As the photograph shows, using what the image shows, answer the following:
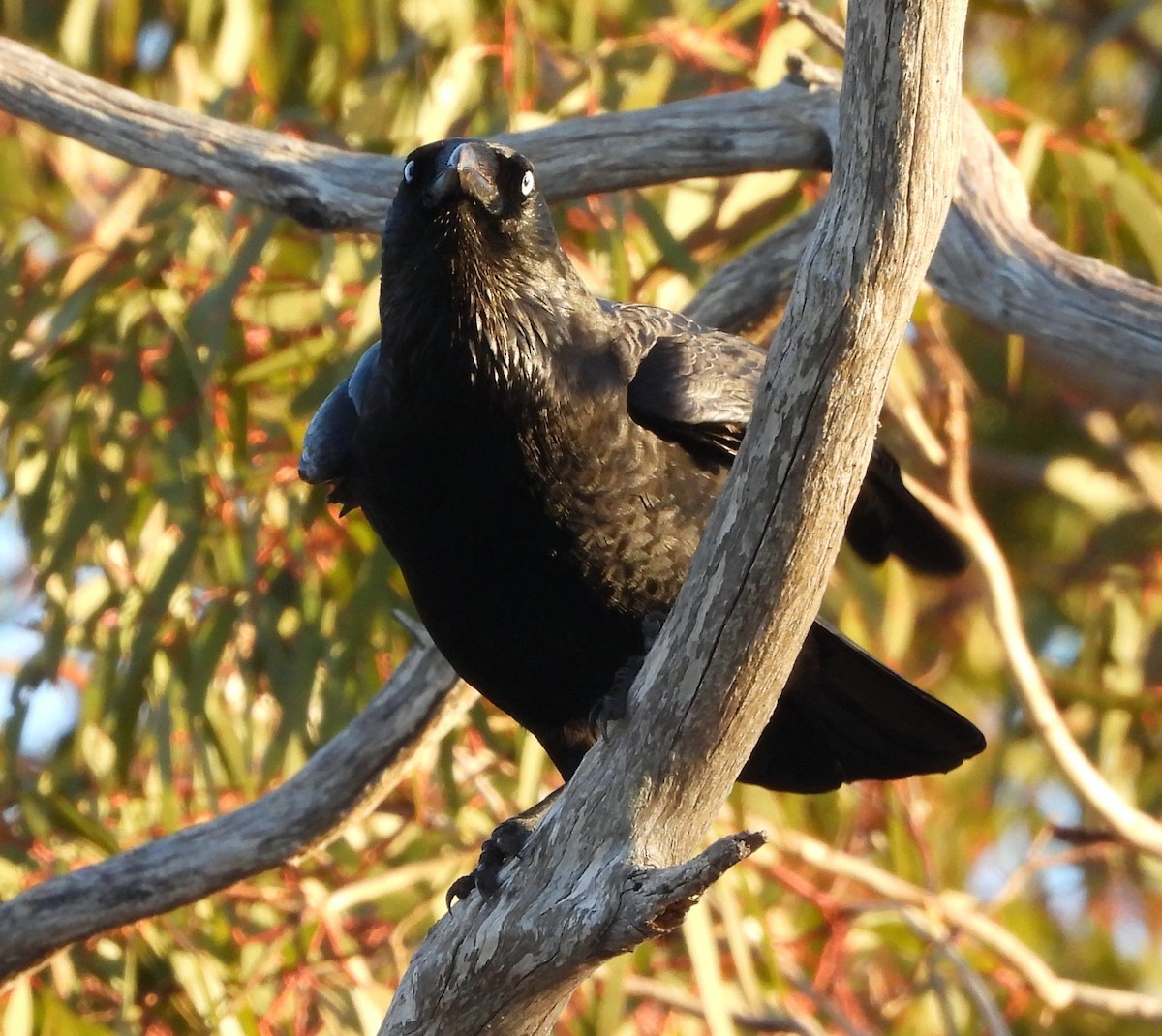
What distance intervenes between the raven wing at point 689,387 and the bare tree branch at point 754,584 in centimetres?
40

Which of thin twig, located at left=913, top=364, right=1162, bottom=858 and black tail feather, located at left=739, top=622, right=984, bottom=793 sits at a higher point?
thin twig, located at left=913, top=364, right=1162, bottom=858

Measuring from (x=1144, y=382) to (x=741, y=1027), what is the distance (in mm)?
1752

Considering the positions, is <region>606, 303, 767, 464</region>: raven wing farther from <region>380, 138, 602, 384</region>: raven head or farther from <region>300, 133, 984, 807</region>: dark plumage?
<region>380, 138, 602, 384</region>: raven head

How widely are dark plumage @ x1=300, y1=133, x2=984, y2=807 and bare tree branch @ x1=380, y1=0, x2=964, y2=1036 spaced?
312mm

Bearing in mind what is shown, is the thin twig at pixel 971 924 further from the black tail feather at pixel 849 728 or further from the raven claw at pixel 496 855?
the raven claw at pixel 496 855

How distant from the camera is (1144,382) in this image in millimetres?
2779

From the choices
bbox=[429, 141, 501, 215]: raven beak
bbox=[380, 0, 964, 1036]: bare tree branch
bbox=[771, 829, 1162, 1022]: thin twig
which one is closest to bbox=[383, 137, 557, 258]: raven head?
bbox=[429, 141, 501, 215]: raven beak

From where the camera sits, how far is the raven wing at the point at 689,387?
2.33 metres

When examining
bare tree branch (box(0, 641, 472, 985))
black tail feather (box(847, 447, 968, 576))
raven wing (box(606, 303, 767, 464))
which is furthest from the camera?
bare tree branch (box(0, 641, 472, 985))

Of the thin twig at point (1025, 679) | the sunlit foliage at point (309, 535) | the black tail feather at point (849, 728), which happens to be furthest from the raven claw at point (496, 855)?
the thin twig at point (1025, 679)

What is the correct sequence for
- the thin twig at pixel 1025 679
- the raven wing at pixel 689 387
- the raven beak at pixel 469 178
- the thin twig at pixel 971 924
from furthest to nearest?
1. the thin twig at pixel 971 924
2. the thin twig at pixel 1025 679
3. the raven wing at pixel 689 387
4. the raven beak at pixel 469 178

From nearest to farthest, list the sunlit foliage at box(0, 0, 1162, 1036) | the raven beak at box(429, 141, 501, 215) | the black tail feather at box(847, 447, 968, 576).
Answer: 1. the raven beak at box(429, 141, 501, 215)
2. the black tail feather at box(847, 447, 968, 576)
3. the sunlit foliage at box(0, 0, 1162, 1036)

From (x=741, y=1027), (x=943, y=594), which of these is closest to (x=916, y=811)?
(x=741, y=1027)

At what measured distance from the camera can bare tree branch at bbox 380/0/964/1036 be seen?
181cm
